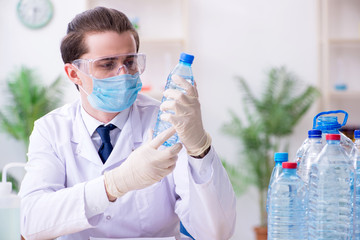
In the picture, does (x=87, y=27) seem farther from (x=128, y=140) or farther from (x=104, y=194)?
(x=104, y=194)

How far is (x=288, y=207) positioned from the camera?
1.17 meters

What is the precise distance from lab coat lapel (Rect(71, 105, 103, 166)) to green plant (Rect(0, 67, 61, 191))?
2.20m

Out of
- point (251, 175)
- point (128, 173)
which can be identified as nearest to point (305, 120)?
point (251, 175)

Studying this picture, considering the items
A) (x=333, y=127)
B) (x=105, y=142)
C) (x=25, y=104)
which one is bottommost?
(x=25, y=104)

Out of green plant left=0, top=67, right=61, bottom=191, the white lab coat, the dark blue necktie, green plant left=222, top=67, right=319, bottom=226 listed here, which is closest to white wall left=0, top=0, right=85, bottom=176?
green plant left=0, top=67, right=61, bottom=191

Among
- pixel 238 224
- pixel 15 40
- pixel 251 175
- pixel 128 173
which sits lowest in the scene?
pixel 238 224

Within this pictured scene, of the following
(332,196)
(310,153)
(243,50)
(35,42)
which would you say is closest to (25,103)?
(35,42)

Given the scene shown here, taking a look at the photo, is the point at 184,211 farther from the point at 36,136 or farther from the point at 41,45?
the point at 41,45

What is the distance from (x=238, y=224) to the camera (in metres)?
4.36

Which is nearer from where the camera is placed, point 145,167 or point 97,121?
point 145,167

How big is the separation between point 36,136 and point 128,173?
23.7 inches

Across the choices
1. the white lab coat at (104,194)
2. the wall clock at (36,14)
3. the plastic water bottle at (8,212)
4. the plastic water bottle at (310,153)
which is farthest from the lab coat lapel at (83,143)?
the wall clock at (36,14)

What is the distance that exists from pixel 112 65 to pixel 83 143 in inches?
12.4

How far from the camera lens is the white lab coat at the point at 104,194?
1447 mm
